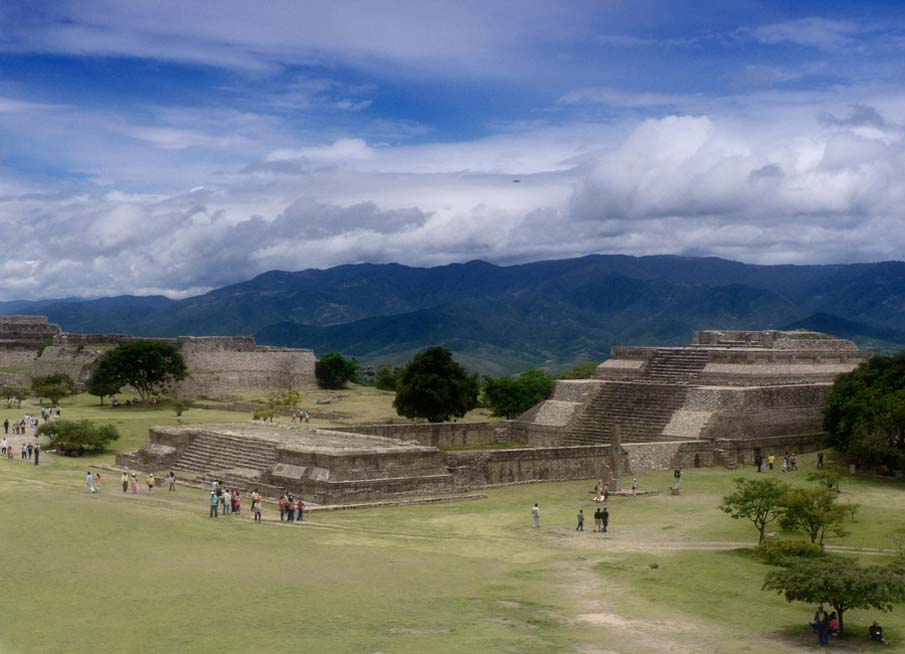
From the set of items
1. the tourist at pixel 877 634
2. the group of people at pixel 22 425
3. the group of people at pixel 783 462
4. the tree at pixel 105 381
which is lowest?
the tourist at pixel 877 634

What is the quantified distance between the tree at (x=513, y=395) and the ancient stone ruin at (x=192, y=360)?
2444 centimetres

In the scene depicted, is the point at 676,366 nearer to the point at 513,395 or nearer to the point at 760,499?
the point at 513,395

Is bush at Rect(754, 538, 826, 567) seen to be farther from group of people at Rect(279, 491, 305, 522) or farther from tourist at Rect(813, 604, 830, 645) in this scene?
group of people at Rect(279, 491, 305, 522)

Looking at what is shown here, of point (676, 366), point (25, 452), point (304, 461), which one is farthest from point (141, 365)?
point (304, 461)

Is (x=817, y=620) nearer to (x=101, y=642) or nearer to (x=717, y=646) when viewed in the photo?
(x=717, y=646)

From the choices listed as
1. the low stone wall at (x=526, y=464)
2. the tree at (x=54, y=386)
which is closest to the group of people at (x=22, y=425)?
the tree at (x=54, y=386)

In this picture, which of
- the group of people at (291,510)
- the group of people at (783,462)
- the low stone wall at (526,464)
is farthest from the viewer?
the group of people at (783,462)

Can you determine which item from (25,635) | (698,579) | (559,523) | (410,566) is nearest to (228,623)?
(25,635)

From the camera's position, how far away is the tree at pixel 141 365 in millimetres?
61125

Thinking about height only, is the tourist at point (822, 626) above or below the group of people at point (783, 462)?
below

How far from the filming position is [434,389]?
51969 millimetres

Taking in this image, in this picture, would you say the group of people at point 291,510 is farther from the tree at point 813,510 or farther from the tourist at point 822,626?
the tourist at point 822,626

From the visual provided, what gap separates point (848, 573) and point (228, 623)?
36.5ft

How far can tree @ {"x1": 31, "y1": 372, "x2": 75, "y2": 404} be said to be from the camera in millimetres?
60375
